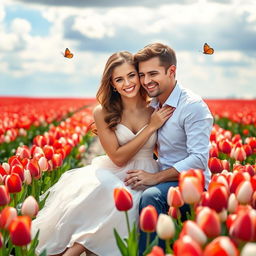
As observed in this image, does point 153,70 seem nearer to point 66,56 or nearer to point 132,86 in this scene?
point 132,86

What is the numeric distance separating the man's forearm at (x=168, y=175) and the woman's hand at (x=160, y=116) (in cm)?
44

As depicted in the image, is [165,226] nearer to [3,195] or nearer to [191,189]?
[191,189]

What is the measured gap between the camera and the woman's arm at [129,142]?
4629 mm

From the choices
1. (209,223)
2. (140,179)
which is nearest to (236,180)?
(209,223)

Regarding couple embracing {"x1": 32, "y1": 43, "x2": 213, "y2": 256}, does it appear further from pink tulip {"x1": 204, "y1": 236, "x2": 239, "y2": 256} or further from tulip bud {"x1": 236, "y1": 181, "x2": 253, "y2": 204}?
pink tulip {"x1": 204, "y1": 236, "x2": 239, "y2": 256}

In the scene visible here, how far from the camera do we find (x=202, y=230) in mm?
2367

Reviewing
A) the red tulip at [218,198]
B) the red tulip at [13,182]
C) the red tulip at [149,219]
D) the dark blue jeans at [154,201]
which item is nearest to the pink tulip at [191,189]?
the red tulip at [218,198]

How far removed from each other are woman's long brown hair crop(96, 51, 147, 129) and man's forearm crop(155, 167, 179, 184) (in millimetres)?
751

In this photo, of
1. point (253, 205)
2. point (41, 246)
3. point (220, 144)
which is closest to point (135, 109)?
point (220, 144)

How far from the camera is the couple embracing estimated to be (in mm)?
4262

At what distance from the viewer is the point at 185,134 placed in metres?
4.60

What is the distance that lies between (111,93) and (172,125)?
0.81 meters

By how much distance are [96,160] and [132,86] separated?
2.72ft

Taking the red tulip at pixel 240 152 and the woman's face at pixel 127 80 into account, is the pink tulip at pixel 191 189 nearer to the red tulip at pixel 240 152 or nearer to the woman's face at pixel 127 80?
the woman's face at pixel 127 80
